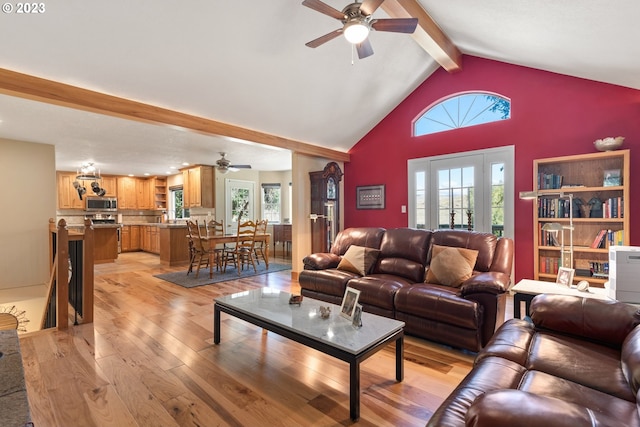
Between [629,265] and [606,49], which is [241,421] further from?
[606,49]

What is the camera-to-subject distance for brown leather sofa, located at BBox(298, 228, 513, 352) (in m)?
2.49

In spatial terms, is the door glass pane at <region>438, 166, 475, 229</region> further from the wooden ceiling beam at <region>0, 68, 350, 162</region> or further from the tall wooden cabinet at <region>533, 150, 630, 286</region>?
the wooden ceiling beam at <region>0, 68, 350, 162</region>

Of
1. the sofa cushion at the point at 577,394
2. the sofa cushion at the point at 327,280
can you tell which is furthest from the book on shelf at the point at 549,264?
the sofa cushion at the point at 577,394

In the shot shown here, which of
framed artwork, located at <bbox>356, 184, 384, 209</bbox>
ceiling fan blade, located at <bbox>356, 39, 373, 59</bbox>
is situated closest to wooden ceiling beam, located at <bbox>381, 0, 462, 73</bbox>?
ceiling fan blade, located at <bbox>356, 39, 373, 59</bbox>

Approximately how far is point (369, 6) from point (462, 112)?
306 centimetres

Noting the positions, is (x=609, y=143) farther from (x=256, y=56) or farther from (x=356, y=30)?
(x=256, y=56)

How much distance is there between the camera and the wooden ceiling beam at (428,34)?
3.02 metres

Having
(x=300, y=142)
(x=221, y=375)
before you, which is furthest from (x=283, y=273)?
(x=221, y=375)

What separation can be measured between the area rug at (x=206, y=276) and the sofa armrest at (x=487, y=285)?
13.1ft

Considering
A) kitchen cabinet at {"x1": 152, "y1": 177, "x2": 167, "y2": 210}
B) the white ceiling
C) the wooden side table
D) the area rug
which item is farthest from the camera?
kitchen cabinet at {"x1": 152, "y1": 177, "x2": 167, "y2": 210}

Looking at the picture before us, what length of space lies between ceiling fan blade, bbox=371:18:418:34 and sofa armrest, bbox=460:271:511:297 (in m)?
2.09

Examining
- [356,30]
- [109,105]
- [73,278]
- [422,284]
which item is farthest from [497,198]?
[73,278]

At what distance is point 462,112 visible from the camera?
4730 millimetres

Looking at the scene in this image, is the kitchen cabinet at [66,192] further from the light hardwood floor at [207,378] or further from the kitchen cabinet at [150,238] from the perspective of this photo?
the light hardwood floor at [207,378]
